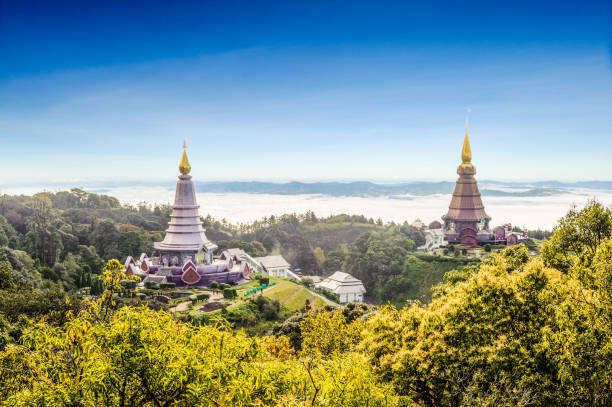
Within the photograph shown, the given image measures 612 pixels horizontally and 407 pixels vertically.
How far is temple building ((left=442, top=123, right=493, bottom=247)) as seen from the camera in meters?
45.7

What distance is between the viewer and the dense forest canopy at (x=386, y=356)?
17.7 ft

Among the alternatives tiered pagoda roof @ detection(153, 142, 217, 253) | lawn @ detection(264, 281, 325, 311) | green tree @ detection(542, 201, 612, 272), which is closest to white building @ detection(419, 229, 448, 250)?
lawn @ detection(264, 281, 325, 311)

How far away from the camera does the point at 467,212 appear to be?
150ft

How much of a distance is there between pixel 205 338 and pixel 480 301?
702cm

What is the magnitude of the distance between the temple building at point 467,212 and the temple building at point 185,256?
24.2m

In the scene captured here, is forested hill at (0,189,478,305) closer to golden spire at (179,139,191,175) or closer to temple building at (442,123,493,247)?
temple building at (442,123,493,247)

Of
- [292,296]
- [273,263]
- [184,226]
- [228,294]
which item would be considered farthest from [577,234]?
[273,263]

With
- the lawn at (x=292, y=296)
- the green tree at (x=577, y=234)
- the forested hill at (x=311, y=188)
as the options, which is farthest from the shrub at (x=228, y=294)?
the forested hill at (x=311, y=188)

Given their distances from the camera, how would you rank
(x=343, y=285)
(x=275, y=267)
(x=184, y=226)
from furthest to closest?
(x=275, y=267) → (x=343, y=285) → (x=184, y=226)

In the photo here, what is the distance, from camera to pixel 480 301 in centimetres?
1029

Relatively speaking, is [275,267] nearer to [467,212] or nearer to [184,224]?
[184,224]

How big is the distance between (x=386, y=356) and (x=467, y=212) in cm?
3893

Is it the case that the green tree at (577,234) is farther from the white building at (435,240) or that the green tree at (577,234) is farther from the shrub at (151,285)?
the white building at (435,240)

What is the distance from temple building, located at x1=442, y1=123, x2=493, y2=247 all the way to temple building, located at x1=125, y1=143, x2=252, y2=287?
79.5 ft
